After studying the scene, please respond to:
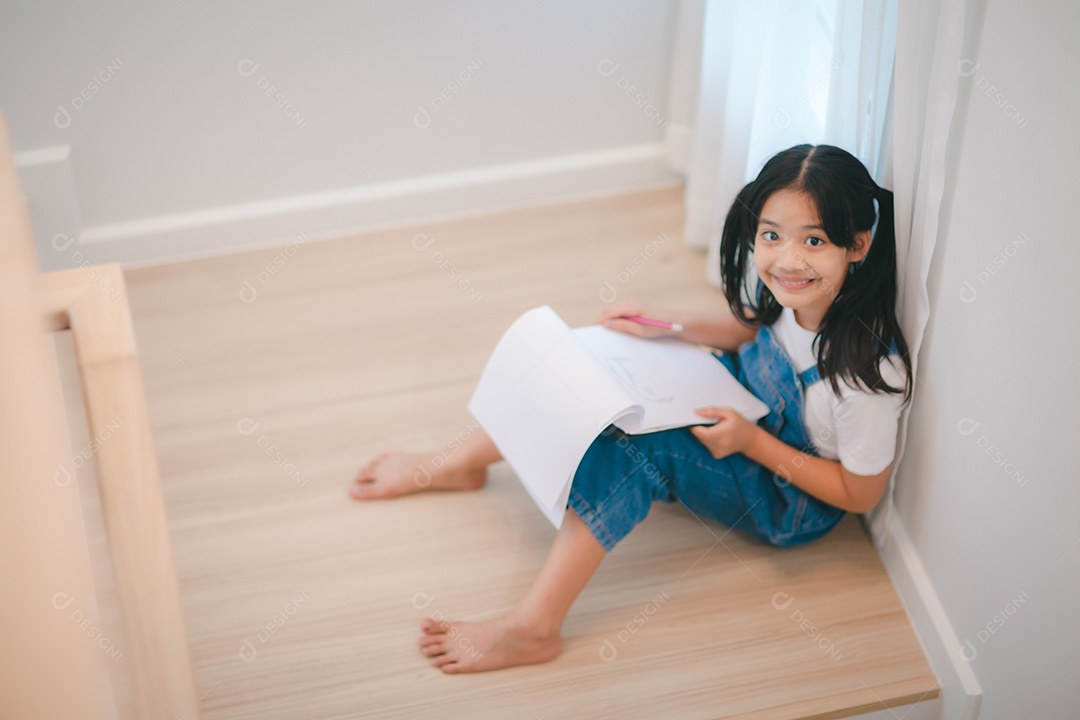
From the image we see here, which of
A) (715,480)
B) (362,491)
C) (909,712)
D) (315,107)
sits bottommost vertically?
(909,712)

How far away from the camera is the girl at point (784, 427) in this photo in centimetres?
121

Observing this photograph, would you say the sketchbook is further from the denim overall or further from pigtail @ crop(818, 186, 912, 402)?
pigtail @ crop(818, 186, 912, 402)

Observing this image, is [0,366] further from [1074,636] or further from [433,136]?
[433,136]

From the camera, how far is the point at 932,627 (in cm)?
128

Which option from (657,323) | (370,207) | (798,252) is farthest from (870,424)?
(370,207)

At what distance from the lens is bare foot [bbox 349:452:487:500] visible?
147 cm

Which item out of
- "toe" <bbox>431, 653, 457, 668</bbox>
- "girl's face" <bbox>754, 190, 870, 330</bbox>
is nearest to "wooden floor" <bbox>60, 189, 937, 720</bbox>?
"toe" <bbox>431, 653, 457, 668</bbox>

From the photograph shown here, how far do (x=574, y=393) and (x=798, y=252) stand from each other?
0.30m

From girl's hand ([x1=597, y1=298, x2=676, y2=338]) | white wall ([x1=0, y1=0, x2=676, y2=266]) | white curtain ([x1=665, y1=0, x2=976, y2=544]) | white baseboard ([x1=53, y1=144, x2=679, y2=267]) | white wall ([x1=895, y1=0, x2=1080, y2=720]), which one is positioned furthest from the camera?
white baseboard ([x1=53, y1=144, x2=679, y2=267])

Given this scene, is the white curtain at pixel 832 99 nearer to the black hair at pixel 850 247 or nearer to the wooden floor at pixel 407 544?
the black hair at pixel 850 247

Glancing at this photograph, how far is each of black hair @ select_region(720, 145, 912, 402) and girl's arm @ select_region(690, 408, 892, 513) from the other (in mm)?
105

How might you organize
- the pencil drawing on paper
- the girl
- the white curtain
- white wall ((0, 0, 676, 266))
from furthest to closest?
white wall ((0, 0, 676, 266)), the pencil drawing on paper, the girl, the white curtain

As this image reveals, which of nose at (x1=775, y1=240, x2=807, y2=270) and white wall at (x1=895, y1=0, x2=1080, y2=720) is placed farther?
nose at (x1=775, y1=240, x2=807, y2=270)

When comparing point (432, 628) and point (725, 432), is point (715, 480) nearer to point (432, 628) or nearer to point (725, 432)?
point (725, 432)
